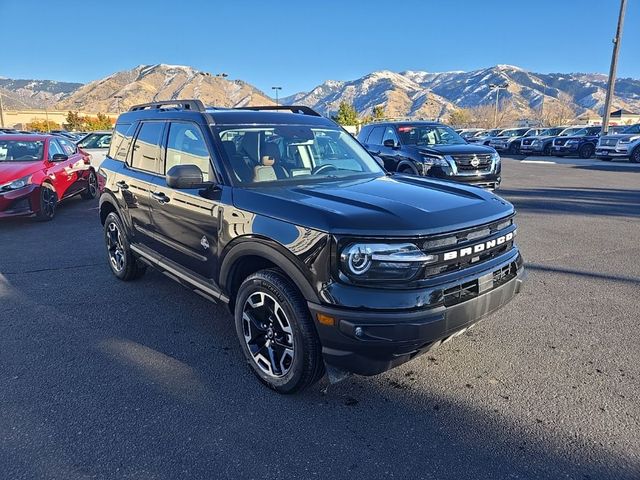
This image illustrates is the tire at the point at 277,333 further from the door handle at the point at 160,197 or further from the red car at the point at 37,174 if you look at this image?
the red car at the point at 37,174

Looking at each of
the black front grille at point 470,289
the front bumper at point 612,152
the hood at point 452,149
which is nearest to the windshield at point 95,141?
the hood at point 452,149

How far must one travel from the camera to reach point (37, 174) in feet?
27.4

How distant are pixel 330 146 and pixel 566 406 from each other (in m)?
2.77

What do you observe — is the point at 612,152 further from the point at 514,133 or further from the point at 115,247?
the point at 115,247

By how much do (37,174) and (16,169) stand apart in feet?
1.07

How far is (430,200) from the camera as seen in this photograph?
3.07m

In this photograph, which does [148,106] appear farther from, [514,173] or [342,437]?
[514,173]

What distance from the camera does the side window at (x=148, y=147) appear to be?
4320 millimetres

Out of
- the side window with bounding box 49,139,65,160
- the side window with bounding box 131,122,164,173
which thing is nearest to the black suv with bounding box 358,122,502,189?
the side window with bounding box 131,122,164,173

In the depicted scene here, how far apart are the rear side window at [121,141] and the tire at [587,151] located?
25193 millimetres

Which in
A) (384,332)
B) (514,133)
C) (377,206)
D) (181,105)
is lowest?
(384,332)

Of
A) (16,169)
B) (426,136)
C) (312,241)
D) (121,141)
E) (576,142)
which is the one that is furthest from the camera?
(576,142)

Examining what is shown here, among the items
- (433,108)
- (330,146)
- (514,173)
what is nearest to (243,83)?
(433,108)

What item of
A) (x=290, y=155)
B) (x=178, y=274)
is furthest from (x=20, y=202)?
(x=290, y=155)
